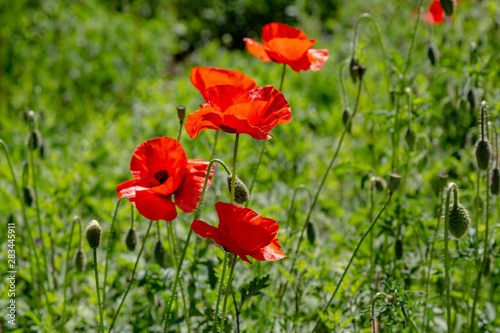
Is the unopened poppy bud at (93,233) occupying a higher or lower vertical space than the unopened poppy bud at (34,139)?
lower

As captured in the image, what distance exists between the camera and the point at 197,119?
1238 mm

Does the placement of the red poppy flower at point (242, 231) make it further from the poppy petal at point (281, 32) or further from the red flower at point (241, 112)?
the poppy petal at point (281, 32)

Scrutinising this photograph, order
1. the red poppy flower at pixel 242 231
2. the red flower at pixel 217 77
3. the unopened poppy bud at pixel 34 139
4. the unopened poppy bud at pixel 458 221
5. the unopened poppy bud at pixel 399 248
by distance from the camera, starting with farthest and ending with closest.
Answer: the unopened poppy bud at pixel 34 139
the unopened poppy bud at pixel 399 248
the red flower at pixel 217 77
the unopened poppy bud at pixel 458 221
the red poppy flower at pixel 242 231

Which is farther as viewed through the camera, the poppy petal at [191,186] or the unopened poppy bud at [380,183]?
the unopened poppy bud at [380,183]

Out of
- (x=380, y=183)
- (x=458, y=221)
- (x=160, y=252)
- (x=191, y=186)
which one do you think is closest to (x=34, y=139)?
(x=160, y=252)

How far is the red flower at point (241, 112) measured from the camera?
3.94ft

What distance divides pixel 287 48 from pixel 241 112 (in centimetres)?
44

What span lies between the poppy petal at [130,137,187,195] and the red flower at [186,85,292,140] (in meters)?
0.06

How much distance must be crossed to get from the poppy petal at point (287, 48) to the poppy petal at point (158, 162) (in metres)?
0.47

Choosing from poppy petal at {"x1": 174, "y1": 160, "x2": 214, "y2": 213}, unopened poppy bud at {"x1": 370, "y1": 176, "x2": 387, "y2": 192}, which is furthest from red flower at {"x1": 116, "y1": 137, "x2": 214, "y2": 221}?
unopened poppy bud at {"x1": 370, "y1": 176, "x2": 387, "y2": 192}

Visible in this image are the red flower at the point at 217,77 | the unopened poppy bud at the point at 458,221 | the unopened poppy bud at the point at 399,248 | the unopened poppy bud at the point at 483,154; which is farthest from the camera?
the unopened poppy bud at the point at 399,248

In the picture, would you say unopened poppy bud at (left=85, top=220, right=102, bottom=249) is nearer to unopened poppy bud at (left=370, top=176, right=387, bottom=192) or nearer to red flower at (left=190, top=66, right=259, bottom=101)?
red flower at (left=190, top=66, right=259, bottom=101)

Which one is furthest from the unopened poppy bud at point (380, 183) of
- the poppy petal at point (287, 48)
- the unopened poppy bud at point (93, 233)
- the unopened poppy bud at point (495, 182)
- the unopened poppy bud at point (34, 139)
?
the unopened poppy bud at point (34, 139)

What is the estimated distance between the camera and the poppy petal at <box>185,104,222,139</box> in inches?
47.6
